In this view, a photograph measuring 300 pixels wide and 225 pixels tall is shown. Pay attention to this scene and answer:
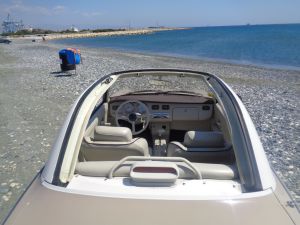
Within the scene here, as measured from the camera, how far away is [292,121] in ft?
30.4

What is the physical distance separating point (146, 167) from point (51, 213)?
0.76 m

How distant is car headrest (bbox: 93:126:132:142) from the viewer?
137 inches

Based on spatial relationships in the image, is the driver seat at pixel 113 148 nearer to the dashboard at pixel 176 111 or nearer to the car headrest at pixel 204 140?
the car headrest at pixel 204 140

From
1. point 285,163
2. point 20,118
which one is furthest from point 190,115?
point 20,118

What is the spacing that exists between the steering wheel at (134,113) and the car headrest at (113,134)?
1.43 meters

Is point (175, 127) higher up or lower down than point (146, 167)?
lower down

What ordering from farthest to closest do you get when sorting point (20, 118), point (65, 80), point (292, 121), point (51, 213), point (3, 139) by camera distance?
point (65, 80), point (20, 118), point (292, 121), point (3, 139), point (51, 213)

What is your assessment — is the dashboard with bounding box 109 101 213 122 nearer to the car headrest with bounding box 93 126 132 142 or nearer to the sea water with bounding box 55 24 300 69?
the car headrest with bounding box 93 126 132 142

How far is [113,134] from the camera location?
3521mm

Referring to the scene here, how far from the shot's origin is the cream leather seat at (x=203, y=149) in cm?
329

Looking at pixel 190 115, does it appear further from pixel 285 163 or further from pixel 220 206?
Result: pixel 220 206

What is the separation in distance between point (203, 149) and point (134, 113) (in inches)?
73.6

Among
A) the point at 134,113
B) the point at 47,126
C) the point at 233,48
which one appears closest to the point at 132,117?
the point at 134,113

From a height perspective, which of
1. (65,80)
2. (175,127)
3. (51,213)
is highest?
(51,213)
